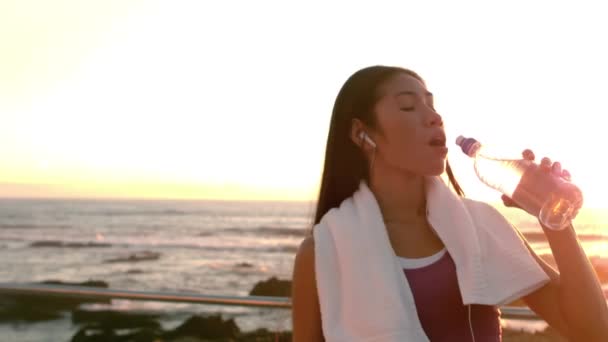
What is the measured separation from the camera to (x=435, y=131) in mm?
1650

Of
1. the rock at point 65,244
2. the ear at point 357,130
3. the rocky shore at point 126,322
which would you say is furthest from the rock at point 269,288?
the rock at point 65,244

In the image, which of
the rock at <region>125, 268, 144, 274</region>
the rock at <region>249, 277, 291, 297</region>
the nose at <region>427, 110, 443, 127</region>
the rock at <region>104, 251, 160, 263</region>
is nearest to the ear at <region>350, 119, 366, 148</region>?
the nose at <region>427, 110, 443, 127</region>

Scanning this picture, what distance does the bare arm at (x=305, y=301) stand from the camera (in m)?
1.70

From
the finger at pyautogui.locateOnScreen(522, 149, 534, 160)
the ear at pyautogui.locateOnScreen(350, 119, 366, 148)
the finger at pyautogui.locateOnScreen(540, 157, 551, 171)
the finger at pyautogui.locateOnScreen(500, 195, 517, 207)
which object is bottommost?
the finger at pyautogui.locateOnScreen(500, 195, 517, 207)

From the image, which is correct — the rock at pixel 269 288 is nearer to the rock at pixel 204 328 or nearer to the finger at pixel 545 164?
the rock at pixel 204 328

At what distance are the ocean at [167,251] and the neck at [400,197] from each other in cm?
891

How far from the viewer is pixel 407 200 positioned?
1.84m

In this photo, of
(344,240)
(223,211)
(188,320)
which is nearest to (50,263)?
(188,320)

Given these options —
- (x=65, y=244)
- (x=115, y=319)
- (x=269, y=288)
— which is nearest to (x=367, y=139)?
(x=115, y=319)

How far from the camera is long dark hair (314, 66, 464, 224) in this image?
71.0 inches

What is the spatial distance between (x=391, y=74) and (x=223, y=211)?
4166cm

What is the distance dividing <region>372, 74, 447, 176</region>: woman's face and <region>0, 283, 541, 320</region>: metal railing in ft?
2.30

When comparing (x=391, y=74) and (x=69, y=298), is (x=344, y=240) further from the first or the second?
(x=69, y=298)

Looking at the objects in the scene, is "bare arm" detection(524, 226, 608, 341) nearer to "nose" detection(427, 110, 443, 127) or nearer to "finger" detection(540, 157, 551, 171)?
"finger" detection(540, 157, 551, 171)
